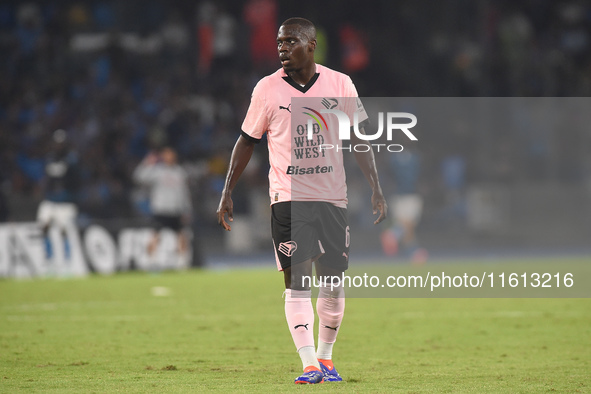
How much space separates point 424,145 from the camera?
922 inches

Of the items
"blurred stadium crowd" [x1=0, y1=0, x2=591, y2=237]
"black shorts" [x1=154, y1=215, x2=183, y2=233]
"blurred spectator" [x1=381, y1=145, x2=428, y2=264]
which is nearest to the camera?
"black shorts" [x1=154, y1=215, x2=183, y2=233]

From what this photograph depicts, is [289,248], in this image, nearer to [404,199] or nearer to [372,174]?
[372,174]

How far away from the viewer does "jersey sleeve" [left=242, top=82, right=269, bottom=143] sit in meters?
6.32

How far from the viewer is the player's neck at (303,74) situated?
630cm

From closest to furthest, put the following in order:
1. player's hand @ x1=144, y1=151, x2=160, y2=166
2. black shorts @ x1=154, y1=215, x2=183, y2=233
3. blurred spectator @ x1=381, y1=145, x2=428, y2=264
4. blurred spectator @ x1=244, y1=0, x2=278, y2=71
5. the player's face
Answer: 1. the player's face
2. black shorts @ x1=154, y1=215, x2=183, y2=233
3. player's hand @ x1=144, y1=151, x2=160, y2=166
4. blurred spectator @ x1=381, y1=145, x2=428, y2=264
5. blurred spectator @ x1=244, y1=0, x2=278, y2=71

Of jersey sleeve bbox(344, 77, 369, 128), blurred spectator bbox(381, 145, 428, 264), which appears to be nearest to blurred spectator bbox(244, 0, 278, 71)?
blurred spectator bbox(381, 145, 428, 264)

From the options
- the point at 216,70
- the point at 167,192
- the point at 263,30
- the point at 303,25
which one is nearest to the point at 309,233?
the point at 303,25

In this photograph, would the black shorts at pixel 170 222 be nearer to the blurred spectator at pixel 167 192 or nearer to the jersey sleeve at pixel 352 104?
the blurred spectator at pixel 167 192

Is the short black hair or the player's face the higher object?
the short black hair

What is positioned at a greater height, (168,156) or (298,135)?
(168,156)

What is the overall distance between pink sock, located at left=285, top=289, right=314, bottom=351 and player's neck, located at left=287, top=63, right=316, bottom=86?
1.43m

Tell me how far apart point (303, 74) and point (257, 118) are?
0.43 m

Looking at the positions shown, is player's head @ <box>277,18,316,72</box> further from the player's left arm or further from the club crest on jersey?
the club crest on jersey

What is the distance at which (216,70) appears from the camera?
2545 centimetres
